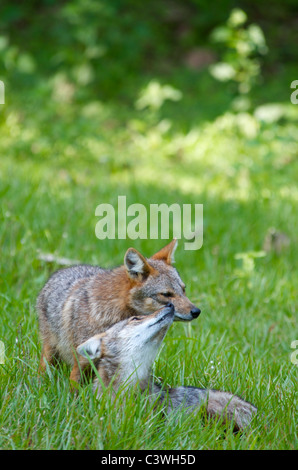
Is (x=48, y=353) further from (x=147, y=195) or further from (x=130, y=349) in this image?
(x=147, y=195)

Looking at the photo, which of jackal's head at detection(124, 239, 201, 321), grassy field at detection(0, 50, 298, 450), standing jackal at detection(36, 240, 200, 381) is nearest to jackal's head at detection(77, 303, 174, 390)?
grassy field at detection(0, 50, 298, 450)

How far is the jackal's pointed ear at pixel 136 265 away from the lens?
4035 millimetres

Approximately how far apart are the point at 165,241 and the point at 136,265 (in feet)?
8.76

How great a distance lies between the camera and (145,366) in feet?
11.2

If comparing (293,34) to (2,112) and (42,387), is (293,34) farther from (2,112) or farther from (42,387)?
(42,387)

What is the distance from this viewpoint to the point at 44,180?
7.96 meters

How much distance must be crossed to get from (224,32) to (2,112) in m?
3.58

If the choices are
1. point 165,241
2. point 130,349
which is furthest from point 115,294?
point 165,241

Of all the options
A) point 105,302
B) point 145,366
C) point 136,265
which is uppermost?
point 136,265

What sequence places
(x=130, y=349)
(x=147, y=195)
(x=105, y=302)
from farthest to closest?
1. (x=147, y=195)
2. (x=105, y=302)
3. (x=130, y=349)

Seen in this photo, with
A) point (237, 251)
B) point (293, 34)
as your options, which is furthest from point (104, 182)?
point (293, 34)

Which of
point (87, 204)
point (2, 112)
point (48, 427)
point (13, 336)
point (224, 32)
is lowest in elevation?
point (48, 427)

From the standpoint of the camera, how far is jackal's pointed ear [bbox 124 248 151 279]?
404cm

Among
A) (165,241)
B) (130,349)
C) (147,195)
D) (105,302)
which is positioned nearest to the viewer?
(130,349)
